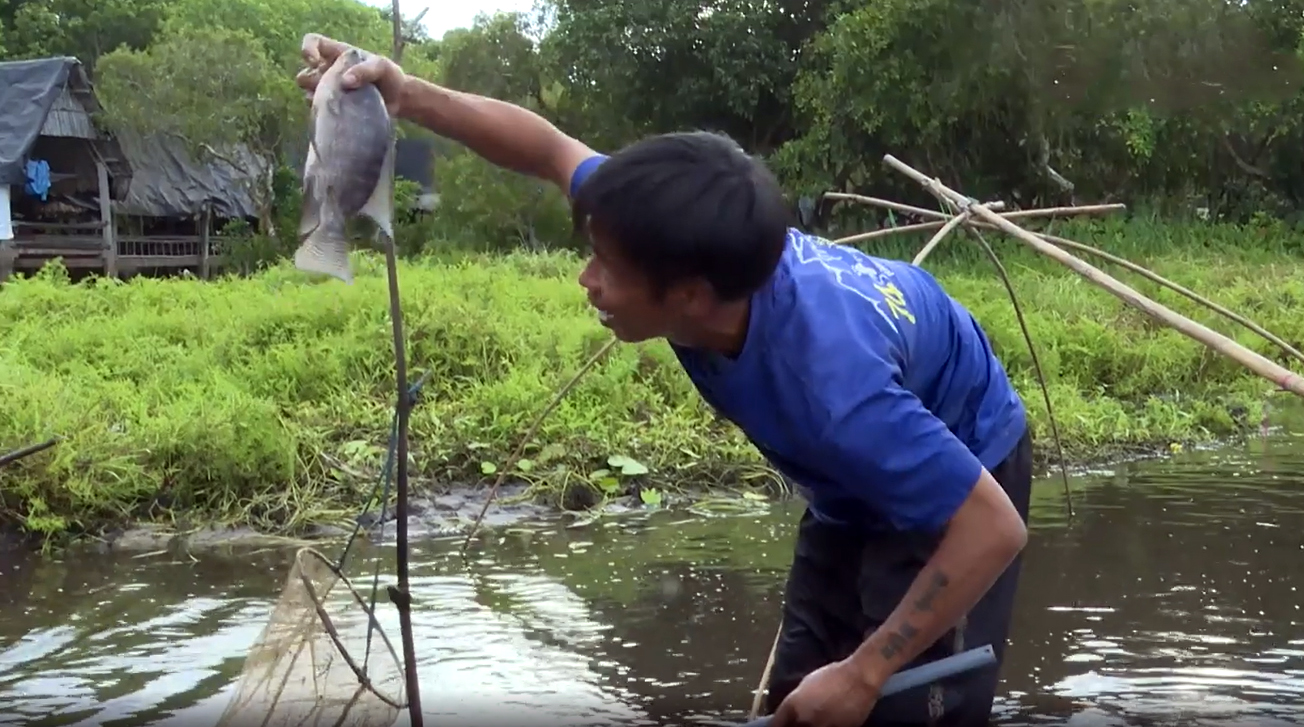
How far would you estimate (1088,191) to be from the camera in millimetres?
13602

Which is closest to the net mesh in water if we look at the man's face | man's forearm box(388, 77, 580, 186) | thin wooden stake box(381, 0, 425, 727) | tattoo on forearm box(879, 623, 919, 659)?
thin wooden stake box(381, 0, 425, 727)

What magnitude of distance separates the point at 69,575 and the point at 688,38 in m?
11.5

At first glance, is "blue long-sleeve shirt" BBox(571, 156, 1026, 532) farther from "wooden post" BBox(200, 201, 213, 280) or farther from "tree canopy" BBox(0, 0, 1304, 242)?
"wooden post" BBox(200, 201, 213, 280)

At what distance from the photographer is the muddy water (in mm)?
3174

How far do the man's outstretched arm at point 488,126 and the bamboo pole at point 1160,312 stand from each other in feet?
3.66

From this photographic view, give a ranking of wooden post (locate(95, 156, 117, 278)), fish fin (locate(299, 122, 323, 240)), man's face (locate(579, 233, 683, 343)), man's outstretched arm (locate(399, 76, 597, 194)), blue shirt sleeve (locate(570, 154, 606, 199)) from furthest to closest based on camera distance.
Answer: wooden post (locate(95, 156, 117, 278)) → man's outstretched arm (locate(399, 76, 597, 194)) → blue shirt sleeve (locate(570, 154, 606, 199)) → fish fin (locate(299, 122, 323, 240)) → man's face (locate(579, 233, 683, 343))

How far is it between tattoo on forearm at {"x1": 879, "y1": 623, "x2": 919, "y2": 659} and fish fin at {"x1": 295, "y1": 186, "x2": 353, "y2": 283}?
2.71 feet

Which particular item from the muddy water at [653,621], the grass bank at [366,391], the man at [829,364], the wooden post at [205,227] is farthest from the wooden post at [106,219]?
the man at [829,364]

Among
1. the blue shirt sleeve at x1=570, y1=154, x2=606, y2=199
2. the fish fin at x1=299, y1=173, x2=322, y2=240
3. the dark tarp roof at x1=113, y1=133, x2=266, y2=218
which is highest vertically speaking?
the dark tarp roof at x1=113, y1=133, x2=266, y2=218

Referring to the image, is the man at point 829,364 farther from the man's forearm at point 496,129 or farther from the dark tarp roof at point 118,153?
the dark tarp roof at point 118,153

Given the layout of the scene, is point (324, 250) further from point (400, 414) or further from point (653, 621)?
point (653, 621)

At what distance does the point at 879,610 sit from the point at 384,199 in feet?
2.89

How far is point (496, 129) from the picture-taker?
2.10 meters

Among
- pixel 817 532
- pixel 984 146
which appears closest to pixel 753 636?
pixel 817 532
